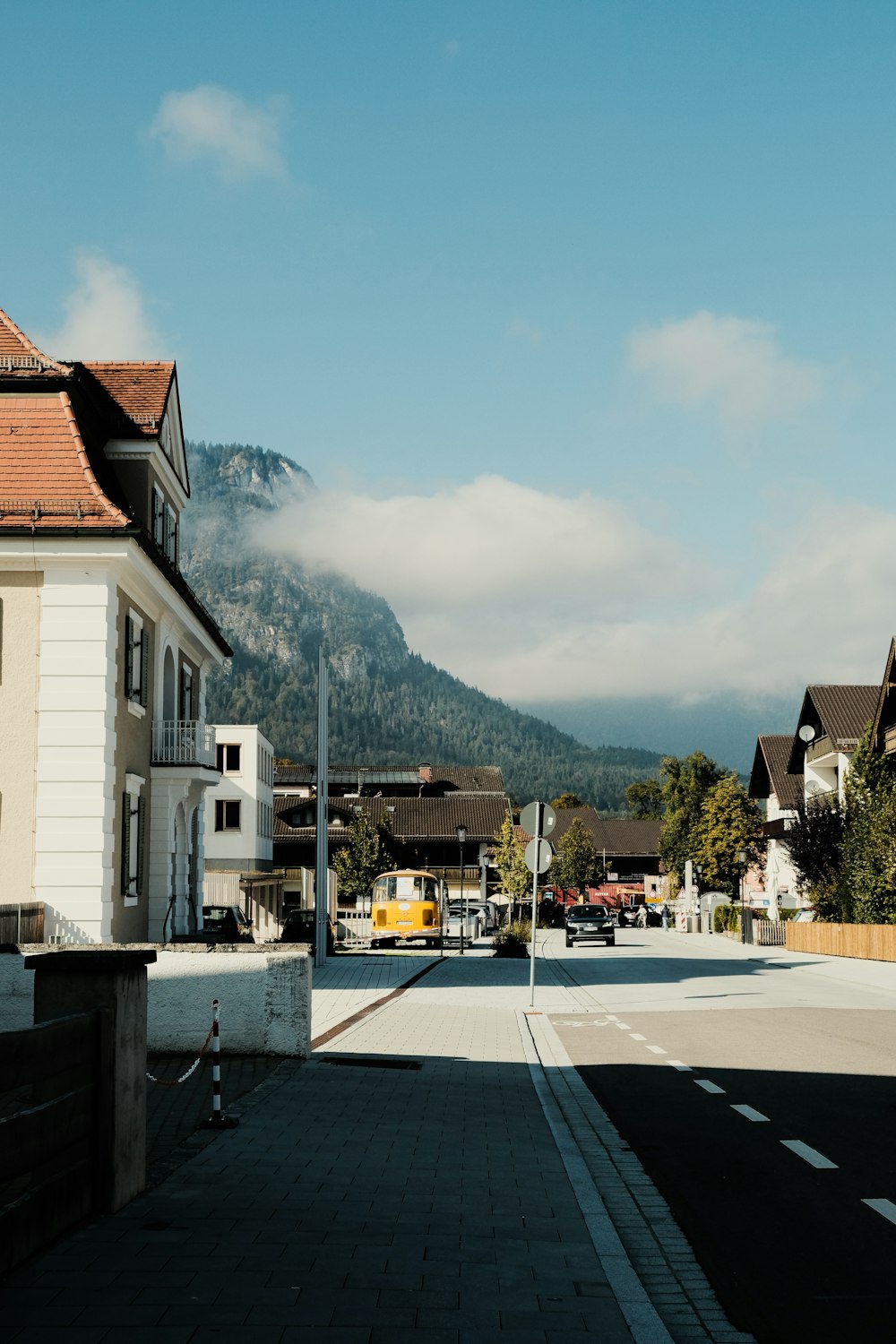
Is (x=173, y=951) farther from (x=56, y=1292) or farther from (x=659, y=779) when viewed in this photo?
(x=659, y=779)

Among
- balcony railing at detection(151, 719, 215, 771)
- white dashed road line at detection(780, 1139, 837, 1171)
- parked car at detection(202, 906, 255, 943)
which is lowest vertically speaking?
white dashed road line at detection(780, 1139, 837, 1171)

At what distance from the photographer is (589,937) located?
5497 cm

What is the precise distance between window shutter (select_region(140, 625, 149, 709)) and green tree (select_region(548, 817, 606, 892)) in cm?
8635

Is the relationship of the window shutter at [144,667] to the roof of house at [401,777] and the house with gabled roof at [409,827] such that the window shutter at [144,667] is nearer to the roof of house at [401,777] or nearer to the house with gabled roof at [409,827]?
the house with gabled roof at [409,827]

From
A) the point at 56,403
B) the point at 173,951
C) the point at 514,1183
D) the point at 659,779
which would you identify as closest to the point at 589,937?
the point at 56,403

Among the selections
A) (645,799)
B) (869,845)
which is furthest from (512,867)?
(645,799)

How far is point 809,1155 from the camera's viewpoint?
921 cm

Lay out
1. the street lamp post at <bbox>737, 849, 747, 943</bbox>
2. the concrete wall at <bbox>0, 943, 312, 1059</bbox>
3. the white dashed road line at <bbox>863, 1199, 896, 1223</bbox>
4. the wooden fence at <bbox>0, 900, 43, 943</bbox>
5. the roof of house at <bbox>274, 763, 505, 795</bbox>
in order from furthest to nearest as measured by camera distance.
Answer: the roof of house at <bbox>274, 763, 505, 795</bbox>, the street lamp post at <bbox>737, 849, 747, 943</bbox>, the wooden fence at <bbox>0, 900, 43, 943</bbox>, the concrete wall at <bbox>0, 943, 312, 1059</bbox>, the white dashed road line at <bbox>863, 1199, 896, 1223</bbox>

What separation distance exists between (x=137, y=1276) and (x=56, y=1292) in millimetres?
369

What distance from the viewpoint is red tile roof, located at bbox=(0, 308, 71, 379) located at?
23578 millimetres

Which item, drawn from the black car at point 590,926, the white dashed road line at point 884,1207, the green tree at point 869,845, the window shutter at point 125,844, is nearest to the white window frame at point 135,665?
the window shutter at point 125,844

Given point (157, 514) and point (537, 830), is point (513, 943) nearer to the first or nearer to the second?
point (157, 514)

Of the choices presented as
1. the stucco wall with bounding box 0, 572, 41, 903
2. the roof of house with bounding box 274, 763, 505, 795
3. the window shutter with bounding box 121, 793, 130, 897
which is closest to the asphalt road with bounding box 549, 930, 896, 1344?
the window shutter with bounding box 121, 793, 130, 897

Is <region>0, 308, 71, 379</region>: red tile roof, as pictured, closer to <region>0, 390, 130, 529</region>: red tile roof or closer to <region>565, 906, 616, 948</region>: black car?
<region>0, 390, 130, 529</region>: red tile roof
